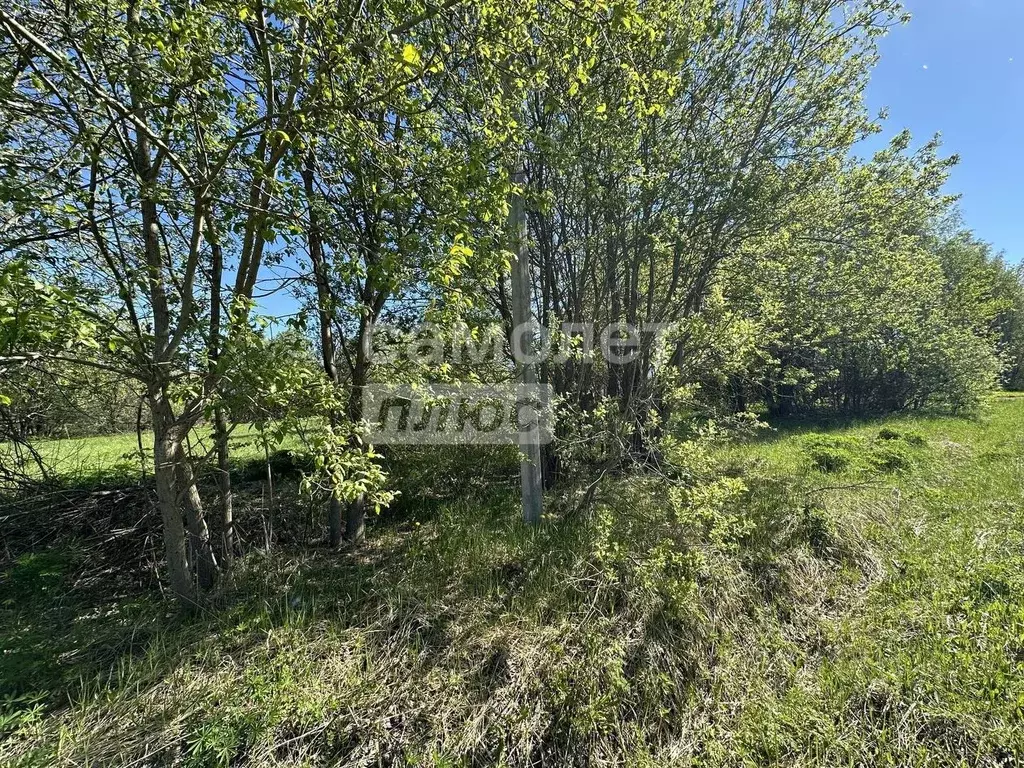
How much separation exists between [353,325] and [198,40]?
2.31m

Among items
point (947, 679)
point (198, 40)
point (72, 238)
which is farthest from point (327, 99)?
point (947, 679)

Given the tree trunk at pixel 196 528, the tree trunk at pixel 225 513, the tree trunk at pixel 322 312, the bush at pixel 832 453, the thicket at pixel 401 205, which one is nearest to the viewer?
the thicket at pixel 401 205

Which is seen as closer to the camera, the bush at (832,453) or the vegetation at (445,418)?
the vegetation at (445,418)

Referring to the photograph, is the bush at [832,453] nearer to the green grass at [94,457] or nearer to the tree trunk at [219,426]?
the green grass at [94,457]

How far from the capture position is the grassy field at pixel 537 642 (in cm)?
223

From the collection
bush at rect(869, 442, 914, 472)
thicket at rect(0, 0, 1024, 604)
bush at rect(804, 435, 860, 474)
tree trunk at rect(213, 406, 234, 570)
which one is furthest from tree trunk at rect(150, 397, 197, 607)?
bush at rect(869, 442, 914, 472)

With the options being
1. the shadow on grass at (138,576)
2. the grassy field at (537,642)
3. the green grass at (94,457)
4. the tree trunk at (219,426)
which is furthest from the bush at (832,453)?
the tree trunk at (219,426)

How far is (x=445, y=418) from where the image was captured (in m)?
4.46

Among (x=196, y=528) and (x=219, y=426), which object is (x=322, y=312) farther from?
(x=196, y=528)

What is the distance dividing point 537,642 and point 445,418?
7.68 ft

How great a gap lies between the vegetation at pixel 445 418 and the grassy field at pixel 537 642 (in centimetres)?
2

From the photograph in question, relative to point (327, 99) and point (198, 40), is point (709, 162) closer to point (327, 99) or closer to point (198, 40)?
point (327, 99)

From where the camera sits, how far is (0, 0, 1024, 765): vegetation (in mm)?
2139

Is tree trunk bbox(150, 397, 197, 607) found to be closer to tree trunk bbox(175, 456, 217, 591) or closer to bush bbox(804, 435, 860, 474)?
tree trunk bbox(175, 456, 217, 591)
